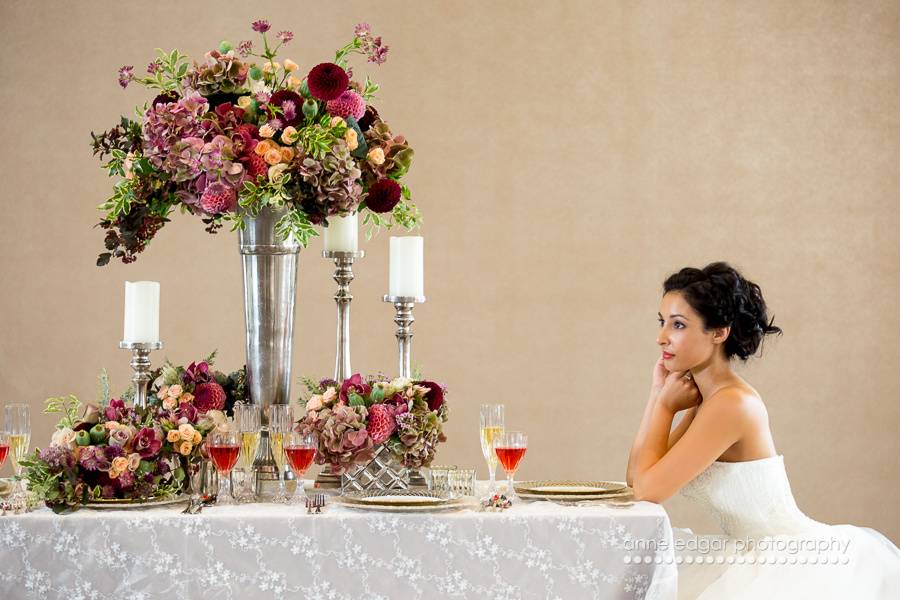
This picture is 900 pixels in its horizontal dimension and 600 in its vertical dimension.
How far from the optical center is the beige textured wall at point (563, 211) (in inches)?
203

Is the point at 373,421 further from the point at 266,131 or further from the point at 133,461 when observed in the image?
the point at 266,131

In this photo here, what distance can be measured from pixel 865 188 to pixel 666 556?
12.4 ft

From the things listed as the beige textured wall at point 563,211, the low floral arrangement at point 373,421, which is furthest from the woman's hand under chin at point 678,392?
the beige textured wall at point 563,211

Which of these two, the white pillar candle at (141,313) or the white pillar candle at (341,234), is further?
the white pillar candle at (341,234)

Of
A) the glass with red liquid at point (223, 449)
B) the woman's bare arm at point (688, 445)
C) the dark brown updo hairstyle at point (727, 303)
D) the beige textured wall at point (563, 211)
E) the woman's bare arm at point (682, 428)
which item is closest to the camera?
the glass with red liquid at point (223, 449)

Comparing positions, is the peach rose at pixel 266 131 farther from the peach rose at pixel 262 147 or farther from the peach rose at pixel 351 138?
the peach rose at pixel 351 138

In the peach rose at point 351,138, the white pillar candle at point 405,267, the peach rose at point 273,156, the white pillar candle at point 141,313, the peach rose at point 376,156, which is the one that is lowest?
the white pillar candle at point 141,313

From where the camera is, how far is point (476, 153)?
5.24 m

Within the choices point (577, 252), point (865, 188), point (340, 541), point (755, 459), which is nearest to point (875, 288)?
point (865, 188)

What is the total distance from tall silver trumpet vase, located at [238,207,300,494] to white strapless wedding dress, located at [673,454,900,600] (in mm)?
1121

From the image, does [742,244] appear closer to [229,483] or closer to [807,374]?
[807,374]

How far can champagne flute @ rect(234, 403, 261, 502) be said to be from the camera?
236cm

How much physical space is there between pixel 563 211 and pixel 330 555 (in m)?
3.34

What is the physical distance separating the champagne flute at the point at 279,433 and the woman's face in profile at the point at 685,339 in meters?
1.01
